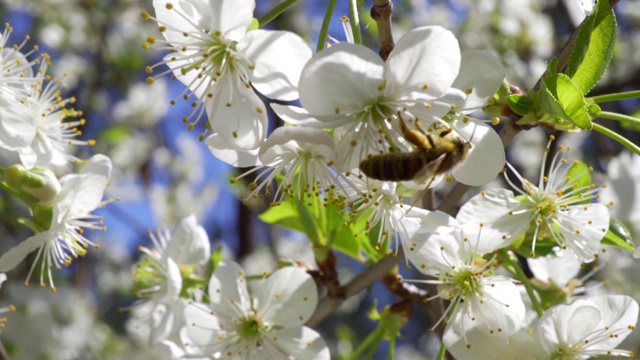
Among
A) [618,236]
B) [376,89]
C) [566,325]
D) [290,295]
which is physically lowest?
[290,295]

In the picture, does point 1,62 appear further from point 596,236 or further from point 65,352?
point 65,352

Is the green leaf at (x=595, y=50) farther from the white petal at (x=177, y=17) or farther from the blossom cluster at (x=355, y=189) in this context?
the white petal at (x=177, y=17)

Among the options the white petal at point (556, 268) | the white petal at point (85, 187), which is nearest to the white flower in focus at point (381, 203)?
the white petal at point (556, 268)

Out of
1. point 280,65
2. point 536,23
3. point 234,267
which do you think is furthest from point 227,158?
point 536,23

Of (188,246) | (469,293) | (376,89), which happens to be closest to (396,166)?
(376,89)

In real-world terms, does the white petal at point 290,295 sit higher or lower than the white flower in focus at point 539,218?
lower

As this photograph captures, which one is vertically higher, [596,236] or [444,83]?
[444,83]

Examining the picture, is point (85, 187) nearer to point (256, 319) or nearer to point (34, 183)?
point (34, 183)
